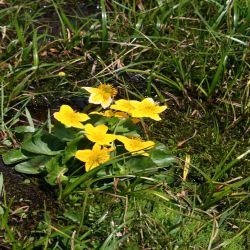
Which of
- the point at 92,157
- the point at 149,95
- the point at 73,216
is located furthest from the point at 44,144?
the point at 149,95

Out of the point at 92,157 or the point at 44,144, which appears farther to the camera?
the point at 44,144

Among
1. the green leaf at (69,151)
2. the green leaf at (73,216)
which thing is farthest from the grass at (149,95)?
the green leaf at (69,151)

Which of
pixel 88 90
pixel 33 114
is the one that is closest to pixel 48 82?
pixel 33 114

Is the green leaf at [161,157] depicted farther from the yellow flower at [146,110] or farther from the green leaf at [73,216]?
the green leaf at [73,216]

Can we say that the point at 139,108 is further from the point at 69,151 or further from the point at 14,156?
the point at 14,156

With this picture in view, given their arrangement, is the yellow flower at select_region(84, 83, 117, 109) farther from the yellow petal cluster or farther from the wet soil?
the wet soil

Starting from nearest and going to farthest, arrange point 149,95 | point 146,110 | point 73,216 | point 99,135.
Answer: point 73,216
point 99,135
point 146,110
point 149,95

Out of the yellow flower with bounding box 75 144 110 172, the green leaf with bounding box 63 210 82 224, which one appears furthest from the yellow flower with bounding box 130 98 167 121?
the green leaf with bounding box 63 210 82 224
